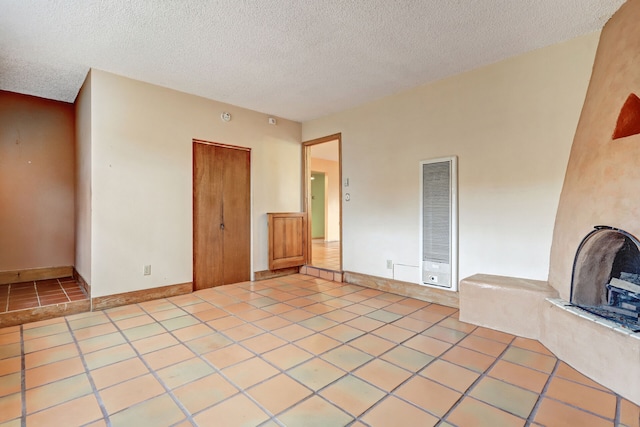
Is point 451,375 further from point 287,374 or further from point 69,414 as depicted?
point 69,414

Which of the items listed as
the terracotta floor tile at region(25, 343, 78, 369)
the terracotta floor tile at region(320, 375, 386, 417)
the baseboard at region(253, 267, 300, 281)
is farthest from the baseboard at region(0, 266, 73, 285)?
the terracotta floor tile at region(320, 375, 386, 417)

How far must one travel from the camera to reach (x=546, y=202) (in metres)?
2.83

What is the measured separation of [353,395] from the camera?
1804 mm

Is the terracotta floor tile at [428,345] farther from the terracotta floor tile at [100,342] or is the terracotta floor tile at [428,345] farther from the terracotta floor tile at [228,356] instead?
the terracotta floor tile at [100,342]

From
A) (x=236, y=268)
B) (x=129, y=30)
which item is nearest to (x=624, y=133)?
(x=129, y=30)

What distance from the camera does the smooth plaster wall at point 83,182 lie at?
11.3 ft

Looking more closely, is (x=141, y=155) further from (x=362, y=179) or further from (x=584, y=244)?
(x=584, y=244)

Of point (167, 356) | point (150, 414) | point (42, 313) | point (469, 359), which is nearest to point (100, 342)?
point (167, 356)

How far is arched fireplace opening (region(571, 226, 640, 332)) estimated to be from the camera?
209 cm

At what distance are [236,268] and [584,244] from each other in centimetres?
402

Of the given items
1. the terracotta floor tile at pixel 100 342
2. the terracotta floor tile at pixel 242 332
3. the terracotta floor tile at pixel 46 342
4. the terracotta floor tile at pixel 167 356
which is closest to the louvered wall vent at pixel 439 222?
the terracotta floor tile at pixel 242 332

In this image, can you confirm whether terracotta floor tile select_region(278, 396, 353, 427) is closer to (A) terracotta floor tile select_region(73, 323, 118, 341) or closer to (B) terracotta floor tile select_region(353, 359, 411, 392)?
(B) terracotta floor tile select_region(353, 359, 411, 392)

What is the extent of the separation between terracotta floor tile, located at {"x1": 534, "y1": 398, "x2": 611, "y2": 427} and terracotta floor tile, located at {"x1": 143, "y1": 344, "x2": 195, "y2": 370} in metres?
2.28

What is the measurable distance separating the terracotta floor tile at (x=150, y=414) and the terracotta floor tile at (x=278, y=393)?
0.42m
